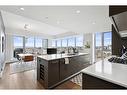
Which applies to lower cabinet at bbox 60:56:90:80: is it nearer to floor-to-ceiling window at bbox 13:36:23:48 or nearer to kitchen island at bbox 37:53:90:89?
kitchen island at bbox 37:53:90:89

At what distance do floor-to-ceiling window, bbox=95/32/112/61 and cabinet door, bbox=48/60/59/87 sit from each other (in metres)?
4.59

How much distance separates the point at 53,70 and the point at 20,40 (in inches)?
242

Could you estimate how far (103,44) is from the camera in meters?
6.61

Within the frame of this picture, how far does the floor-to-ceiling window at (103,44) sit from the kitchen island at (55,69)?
3.45 m

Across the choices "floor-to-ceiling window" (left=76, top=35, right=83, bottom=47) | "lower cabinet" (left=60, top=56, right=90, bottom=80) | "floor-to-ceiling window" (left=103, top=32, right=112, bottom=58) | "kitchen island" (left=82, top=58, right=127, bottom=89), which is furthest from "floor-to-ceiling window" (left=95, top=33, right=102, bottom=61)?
"kitchen island" (left=82, top=58, right=127, bottom=89)

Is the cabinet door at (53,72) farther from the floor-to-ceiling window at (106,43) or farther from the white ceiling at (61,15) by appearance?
the floor-to-ceiling window at (106,43)

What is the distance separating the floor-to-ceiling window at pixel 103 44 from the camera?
6.43 metres

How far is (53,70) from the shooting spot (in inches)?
108

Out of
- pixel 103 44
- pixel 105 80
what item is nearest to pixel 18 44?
pixel 103 44

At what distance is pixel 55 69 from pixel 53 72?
0.10 m

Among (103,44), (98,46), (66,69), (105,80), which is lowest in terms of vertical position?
(66,69)

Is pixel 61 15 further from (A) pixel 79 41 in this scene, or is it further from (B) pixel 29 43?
(B) pixel 29 43
